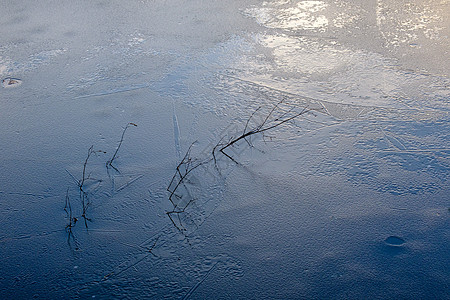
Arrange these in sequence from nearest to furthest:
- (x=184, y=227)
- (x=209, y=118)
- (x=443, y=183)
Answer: (x=184, y=227)
(x=443, y=183)
(x=209, y=118)

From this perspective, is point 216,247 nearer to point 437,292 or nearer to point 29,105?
point 437,292

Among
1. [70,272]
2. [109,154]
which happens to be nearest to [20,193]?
[109,154]

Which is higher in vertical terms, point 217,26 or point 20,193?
point 217,26

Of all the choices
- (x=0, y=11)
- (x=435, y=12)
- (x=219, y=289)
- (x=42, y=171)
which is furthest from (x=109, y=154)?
(x=435, y=12)

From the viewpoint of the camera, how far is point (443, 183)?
9.62ft

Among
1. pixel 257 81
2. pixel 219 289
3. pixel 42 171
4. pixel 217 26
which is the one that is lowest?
pixel 219 289

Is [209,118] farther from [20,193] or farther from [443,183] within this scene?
[443,183]

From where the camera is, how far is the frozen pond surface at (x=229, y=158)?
7.98 feet

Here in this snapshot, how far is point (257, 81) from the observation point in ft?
13.7

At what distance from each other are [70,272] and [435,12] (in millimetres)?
5294

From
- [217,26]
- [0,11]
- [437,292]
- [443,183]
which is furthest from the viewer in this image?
[0,11]

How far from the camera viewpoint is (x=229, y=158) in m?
3.28

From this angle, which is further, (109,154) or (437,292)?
(109,154)

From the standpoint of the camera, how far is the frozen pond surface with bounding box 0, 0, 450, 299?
243 centimetres
